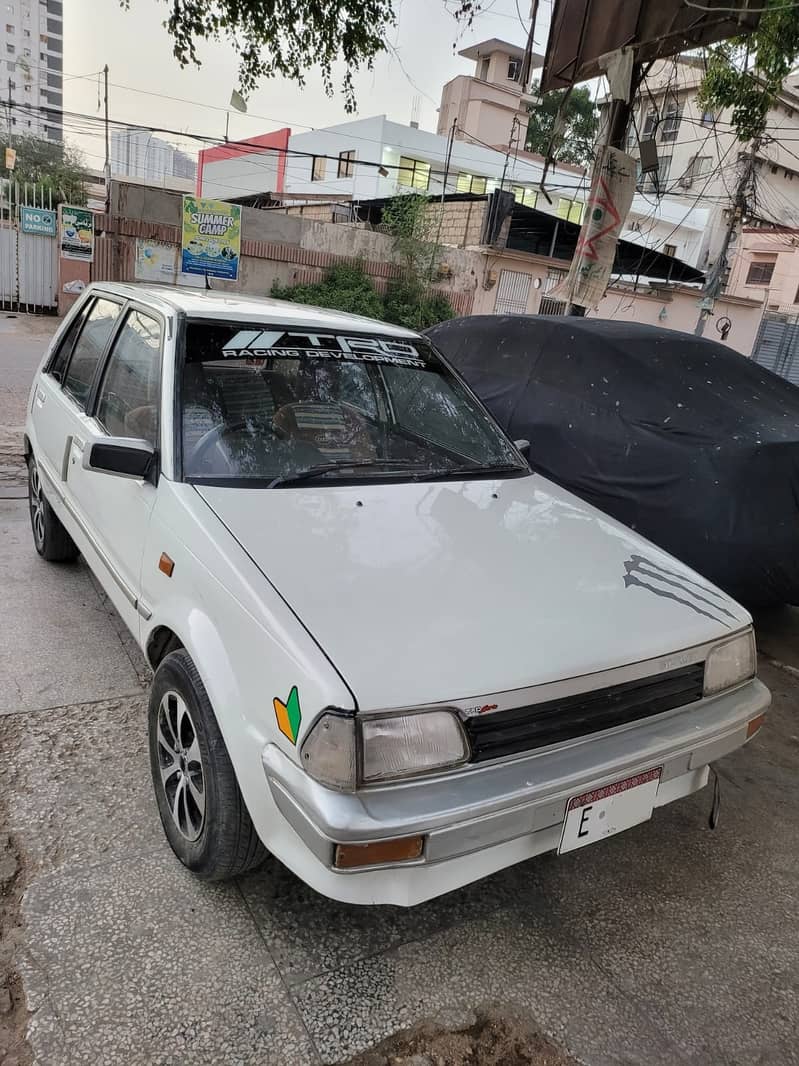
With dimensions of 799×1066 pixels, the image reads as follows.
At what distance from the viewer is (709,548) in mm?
3848

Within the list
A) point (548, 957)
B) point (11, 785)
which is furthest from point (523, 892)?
point (11, 785)

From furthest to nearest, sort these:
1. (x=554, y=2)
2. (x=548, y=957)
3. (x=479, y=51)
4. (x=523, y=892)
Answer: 1. (x=479, y=51)
2. (x=554, y=2)
3. (x=523, y=892)
4. (x=548, y=957)

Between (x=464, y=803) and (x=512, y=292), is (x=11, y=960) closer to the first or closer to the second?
(x=464, y=803)

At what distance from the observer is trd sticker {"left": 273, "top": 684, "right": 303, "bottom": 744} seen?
157 cm

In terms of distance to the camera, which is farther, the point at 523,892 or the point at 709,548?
the point at 709,548

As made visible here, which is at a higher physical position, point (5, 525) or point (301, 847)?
point (301, 847)

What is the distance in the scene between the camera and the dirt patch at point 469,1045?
166 cm

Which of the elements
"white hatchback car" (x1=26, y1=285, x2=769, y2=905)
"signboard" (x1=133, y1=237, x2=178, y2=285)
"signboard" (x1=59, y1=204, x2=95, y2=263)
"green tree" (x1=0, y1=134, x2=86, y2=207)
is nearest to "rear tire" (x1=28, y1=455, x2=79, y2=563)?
"white hatchback car" (x1=26, y1=285, x2=769, y2=905)

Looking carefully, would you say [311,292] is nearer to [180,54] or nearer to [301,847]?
[180,54]

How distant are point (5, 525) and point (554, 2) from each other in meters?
6.23

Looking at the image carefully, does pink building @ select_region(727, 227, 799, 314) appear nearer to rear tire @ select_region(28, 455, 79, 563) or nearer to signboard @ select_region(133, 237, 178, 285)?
signboard @ select_region(133, 237, 178, 285)

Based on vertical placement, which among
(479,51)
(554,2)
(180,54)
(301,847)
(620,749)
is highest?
(479,51)

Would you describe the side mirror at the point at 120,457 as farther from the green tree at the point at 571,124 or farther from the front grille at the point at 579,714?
the green tree at the point at 571,124

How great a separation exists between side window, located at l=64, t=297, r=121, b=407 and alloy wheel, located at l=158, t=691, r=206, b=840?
172 cm
